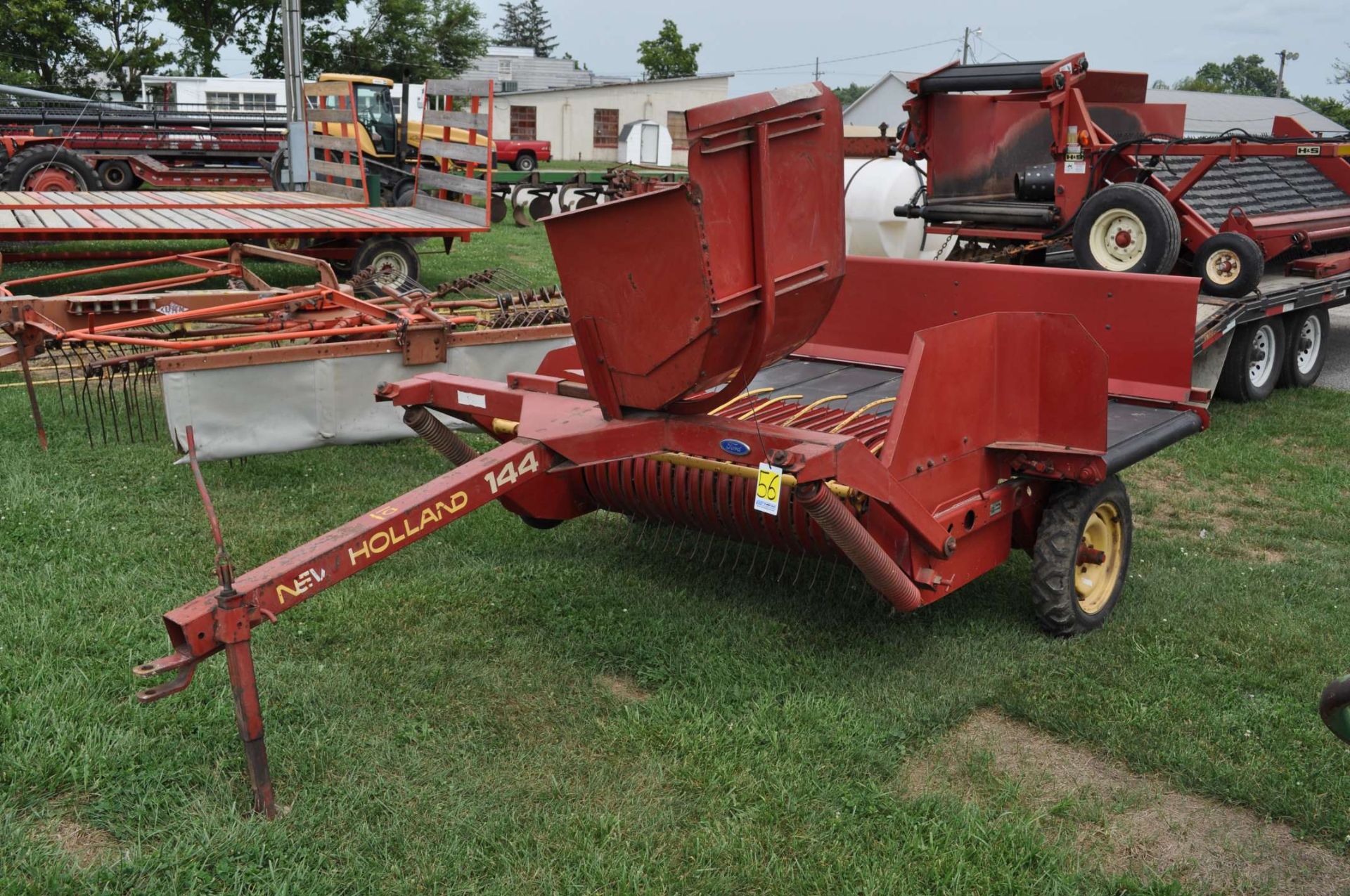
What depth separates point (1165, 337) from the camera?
489cm

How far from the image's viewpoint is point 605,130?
52.4m

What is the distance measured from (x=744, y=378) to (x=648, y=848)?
1.42 m

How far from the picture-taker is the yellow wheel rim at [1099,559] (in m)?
4.55

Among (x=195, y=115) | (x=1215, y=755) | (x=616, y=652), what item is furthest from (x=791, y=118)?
(x=195, y=115)

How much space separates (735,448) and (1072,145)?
19.8ft

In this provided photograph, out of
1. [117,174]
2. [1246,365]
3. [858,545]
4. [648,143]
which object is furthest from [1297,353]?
[648,143]

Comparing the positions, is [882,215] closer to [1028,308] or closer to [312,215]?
[312,215]

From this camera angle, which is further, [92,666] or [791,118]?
[92,666]

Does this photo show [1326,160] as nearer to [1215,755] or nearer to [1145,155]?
[1145,155]

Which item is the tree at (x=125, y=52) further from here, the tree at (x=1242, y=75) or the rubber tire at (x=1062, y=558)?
the tree at (x=1242, y=75)

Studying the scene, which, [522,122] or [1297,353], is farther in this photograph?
[522,122]

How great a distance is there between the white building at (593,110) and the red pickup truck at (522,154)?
78.2 feet

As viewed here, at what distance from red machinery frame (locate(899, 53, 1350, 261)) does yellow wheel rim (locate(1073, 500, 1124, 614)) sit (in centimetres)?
423

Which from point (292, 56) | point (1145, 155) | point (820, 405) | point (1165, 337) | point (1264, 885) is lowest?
point (1264, 885)
